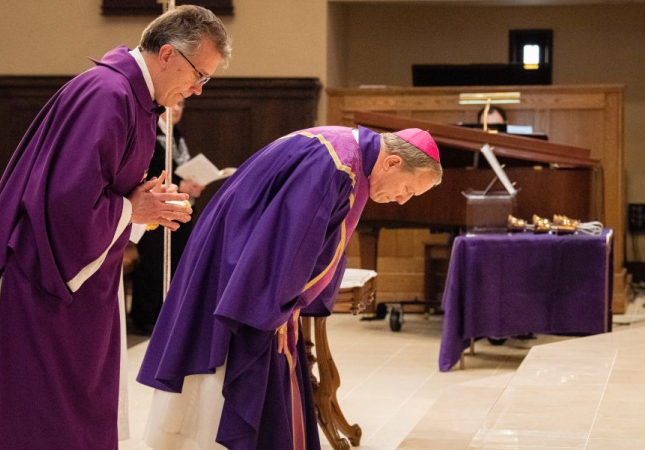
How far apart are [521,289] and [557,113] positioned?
3.55m

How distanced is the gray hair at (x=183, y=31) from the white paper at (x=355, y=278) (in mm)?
1744

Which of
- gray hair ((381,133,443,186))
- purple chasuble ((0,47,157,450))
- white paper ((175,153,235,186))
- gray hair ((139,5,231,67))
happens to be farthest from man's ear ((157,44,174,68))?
white paper ((175,153,235,186))

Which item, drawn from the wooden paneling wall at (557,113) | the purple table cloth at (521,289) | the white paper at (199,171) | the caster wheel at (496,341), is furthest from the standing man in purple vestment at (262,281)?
the wooden paneling wall at (557,113)

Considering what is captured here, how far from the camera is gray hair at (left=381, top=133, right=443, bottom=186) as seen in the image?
126 inches

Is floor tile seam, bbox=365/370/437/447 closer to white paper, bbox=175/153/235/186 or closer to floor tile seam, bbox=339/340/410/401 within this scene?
floor tile seam, bbox=339/340/410/401

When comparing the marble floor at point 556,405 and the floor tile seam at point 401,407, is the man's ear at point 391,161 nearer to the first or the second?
the marble floor at point 556,405

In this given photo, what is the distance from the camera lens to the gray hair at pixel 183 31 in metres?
3.03

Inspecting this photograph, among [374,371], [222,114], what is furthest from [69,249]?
[222,114]

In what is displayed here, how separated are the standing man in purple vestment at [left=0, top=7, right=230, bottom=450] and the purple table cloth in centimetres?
356

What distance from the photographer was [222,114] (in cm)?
1002

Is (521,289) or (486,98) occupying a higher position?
(486,98)

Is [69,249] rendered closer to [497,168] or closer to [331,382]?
[331,382]

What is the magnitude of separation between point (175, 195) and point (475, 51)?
9376 millimetres

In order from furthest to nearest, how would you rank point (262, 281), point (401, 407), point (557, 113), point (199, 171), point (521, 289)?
point (557, 113) < point (199, 171) < point (521, 289) < point (401, 407) < point (262, 281)
